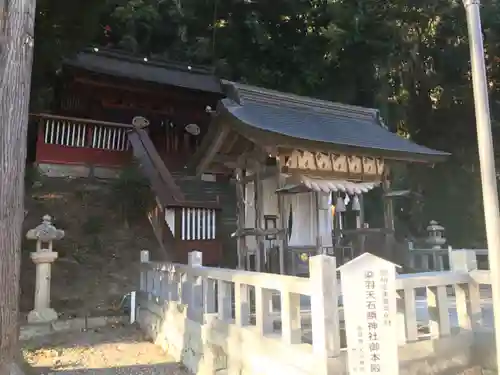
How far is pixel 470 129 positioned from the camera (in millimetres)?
18484

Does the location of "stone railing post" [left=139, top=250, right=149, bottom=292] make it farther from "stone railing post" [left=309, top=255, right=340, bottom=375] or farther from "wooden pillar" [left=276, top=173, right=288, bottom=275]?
"stone railing post" [left=309, top=255, right=340, bottom=375]

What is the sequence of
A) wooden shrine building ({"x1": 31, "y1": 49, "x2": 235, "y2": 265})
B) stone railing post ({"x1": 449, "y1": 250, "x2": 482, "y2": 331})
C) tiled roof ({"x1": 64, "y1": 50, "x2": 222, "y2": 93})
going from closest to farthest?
stone railing post ({"x1": 449, "y1": 250, "x2": 482, "y2": 331}), wooden shrine building ({"x1": 31, "y1": 49, "x2": 235, "y2": 265}), tiled roof ({"x1": 64, "y1": 50, "x2": 222, "y2": 93})

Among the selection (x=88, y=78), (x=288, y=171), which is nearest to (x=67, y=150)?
(x=88, y=78)

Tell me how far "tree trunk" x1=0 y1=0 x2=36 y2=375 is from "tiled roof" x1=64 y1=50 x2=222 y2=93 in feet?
29.8

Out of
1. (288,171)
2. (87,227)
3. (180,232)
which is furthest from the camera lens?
(87,227)

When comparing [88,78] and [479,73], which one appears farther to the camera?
[88,78]

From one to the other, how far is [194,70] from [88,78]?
4.36m

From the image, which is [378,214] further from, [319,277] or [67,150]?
[319,277]

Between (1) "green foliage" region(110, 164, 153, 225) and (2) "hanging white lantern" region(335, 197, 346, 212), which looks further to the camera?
(1) "green foliage" region(110, 164, 153, 225)

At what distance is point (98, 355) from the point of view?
23.3 ft

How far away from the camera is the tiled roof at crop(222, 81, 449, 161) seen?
927 centimetres

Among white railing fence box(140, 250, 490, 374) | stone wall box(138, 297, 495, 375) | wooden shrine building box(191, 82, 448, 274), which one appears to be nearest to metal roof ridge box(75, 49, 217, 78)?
wooden shrine building box(191, 82, 448, 274)

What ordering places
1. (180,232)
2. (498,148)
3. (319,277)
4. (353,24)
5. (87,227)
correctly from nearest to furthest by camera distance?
1. (319,277)
2. (180,232)
3. (87,227)
4. (353,24)
5. (498,148)

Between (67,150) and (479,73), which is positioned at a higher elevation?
(67,150)
